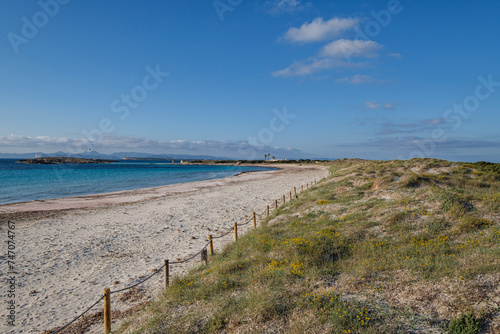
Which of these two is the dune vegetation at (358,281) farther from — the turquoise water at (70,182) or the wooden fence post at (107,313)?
the turquoise water at (70,182)

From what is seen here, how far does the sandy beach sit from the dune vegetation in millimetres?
2468

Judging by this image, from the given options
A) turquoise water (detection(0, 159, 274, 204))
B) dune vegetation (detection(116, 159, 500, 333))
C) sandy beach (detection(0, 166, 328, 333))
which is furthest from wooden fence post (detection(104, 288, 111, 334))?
turquoise water (detection(0, 159, 274, 204))

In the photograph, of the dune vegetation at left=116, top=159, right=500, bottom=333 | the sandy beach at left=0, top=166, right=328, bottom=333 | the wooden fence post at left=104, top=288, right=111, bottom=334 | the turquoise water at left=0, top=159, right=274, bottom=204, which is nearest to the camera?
the dune vegetation at left=116, top=159, right=500, bottom=333

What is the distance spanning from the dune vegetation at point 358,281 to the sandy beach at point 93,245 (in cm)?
247

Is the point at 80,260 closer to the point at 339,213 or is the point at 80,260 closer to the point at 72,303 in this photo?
the point at 72,303

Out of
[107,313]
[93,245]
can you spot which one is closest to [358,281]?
[107,313]

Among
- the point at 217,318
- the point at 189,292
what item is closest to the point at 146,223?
the point at 189,292

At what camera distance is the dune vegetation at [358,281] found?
511 cm

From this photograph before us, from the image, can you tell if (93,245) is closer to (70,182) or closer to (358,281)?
(358,281)

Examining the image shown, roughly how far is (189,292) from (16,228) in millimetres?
15699

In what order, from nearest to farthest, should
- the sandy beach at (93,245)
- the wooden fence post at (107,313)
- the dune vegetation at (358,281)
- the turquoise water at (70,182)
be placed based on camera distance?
the dune vegetation at (358,281)
the wooden fence post at (107,313)
the sandy beach at (93,245)
the turquoise water at (70,182)

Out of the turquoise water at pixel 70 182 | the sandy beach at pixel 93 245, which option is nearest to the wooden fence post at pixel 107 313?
the sandy beach at pixel 93 245

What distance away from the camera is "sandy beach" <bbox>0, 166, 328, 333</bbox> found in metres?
8.27

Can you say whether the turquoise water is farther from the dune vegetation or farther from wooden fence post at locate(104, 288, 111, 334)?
the dune vegetation
